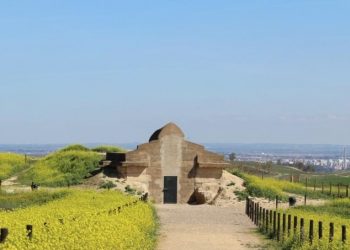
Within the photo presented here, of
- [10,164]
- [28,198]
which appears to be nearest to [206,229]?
[28,198]

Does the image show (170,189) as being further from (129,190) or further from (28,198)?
(28,198)

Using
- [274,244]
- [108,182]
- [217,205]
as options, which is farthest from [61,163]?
[274,244]

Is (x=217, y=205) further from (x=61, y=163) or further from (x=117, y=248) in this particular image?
(x=117, y=248)

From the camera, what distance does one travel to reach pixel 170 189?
47062 millimetres

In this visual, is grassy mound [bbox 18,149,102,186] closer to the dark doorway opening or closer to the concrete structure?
the concrete structure

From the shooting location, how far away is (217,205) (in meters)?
45.1

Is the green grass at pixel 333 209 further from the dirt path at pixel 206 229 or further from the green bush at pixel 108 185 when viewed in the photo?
the green bush at pixel 108 185

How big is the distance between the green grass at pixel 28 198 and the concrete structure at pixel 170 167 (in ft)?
28.6

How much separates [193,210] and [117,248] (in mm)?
25727

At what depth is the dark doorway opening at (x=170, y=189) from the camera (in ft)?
154

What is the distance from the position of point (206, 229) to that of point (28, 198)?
11.0m

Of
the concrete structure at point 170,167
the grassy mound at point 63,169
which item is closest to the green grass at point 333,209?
the concrete structure at point 170,167

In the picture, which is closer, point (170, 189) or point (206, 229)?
point (206, 229)

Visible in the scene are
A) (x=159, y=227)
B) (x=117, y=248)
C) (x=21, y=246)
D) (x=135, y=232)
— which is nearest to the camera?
(x=21, y=246)
